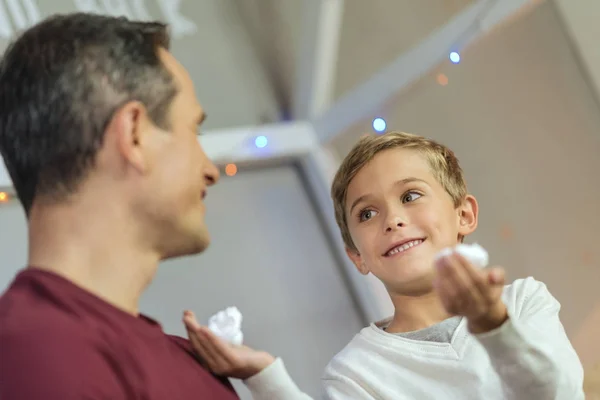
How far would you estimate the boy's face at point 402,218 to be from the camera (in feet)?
→ 3.42

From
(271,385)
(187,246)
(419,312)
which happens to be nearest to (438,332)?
(419,312)

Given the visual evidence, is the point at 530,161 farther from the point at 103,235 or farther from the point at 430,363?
the point at 103,235

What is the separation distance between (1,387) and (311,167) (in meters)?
1.47

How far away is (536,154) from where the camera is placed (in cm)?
149

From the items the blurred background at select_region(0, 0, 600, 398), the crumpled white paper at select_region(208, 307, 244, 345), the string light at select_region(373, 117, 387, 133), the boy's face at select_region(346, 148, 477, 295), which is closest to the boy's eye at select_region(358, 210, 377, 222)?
the boy's face at select_region(346, 148, 477, 295)

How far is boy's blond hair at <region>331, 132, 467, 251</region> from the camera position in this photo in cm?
114

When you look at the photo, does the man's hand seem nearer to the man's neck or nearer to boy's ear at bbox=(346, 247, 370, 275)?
the man's neck

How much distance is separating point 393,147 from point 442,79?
560mm

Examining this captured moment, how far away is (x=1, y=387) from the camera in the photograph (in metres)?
0.61

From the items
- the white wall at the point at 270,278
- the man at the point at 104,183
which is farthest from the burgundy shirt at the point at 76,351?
the white wall at the point at 270,278

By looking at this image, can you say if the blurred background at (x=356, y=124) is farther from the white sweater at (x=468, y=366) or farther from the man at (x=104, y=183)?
the man at (x=104, y=183)

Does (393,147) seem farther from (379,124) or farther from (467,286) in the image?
(379,124)

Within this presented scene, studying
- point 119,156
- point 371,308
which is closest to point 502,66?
point 371,308

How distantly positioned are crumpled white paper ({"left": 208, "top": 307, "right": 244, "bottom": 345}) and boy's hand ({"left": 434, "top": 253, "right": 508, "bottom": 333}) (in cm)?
28
